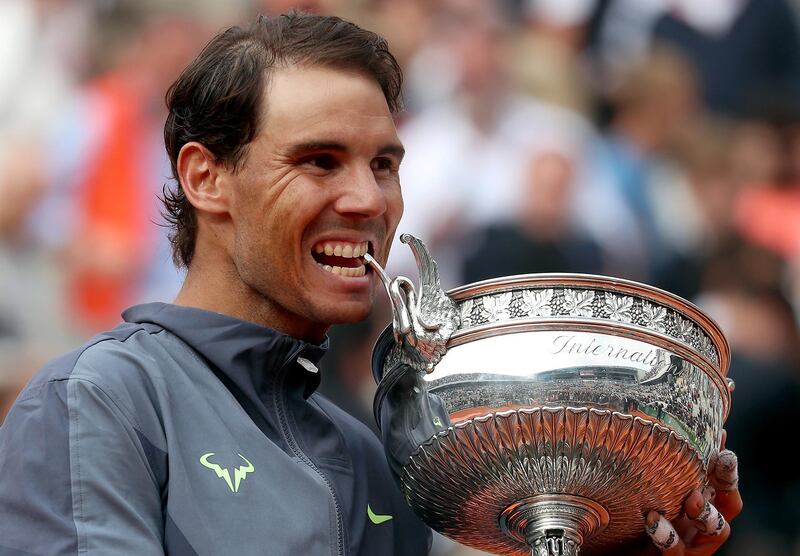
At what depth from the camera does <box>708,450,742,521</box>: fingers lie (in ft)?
6.81

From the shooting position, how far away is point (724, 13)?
607cm

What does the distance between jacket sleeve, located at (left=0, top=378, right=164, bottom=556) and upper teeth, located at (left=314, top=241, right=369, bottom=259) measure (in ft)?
1.35

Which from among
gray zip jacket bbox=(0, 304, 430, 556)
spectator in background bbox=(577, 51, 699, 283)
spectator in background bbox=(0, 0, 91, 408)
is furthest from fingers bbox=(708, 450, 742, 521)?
spectator in background bbox=(0, 0, 91, 408)

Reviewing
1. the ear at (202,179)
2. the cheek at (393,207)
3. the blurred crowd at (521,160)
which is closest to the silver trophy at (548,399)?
the cheek at (393,207)

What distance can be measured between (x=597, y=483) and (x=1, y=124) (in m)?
4.51

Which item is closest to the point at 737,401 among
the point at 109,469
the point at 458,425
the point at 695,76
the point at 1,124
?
the point at 695,76

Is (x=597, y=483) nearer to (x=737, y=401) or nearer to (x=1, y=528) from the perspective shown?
(x=1, y=528)

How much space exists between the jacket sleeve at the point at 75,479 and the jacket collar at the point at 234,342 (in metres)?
0.26

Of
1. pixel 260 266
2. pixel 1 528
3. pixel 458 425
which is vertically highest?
pixel 260 266

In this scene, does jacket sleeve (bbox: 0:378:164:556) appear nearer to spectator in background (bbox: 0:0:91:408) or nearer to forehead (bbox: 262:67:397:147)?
forehead (bbox: 262:67:397:147)

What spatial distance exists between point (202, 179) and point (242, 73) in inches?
6.9

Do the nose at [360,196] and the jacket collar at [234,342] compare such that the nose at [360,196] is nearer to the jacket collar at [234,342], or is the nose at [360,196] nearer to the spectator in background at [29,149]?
the jacket collar at [234,342]

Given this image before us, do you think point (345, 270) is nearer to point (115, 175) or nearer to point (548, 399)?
point (548, 399)

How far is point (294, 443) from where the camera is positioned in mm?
1959
